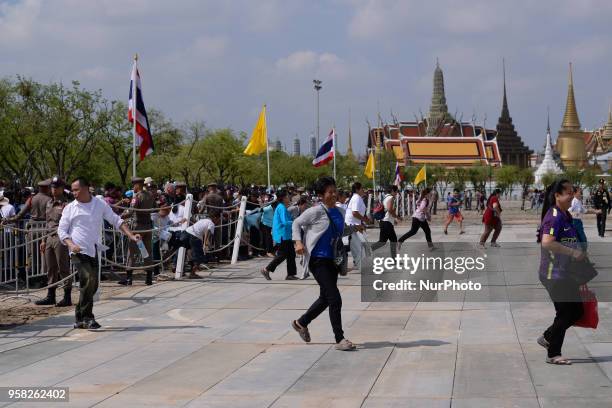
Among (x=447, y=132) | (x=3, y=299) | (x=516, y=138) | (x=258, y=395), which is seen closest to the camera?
(x=258, y=395)

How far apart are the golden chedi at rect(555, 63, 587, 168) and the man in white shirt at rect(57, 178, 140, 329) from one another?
118312 mm

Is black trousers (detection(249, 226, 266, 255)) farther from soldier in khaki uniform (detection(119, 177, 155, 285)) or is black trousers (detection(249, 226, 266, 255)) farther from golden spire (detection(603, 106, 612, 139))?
golden spire (detection(603, 106, 612, 139))

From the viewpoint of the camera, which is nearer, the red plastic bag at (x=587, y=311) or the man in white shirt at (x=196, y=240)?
the red plastic bag at (x=587, y=311)

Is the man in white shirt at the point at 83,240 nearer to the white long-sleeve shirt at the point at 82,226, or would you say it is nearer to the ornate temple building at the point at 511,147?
the white long-sleeve shirt at the point at 82,226

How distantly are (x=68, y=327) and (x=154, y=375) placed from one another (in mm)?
3012

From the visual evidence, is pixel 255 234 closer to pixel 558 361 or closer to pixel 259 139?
pixel 259 139

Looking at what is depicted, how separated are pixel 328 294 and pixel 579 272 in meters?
2.33

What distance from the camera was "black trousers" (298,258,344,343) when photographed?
8695 millimetres

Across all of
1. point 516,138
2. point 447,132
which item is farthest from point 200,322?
point 516,138

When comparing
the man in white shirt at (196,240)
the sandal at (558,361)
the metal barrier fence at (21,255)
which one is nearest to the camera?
the sandal at (558,361)

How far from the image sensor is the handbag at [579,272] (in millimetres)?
7883

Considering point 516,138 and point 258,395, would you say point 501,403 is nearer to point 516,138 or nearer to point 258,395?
point 258,395

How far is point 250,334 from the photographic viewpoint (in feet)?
31.9

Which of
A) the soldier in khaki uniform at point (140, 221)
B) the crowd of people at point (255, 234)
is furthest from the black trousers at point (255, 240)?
the soldier in khaki uniform at point (140, 221)
